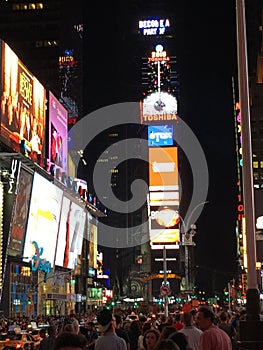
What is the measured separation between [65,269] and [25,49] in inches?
1997

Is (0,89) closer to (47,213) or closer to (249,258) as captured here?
(47,213)

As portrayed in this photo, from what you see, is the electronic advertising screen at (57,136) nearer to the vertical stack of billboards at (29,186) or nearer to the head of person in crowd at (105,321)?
the vertical stack of billboards at (29,186)

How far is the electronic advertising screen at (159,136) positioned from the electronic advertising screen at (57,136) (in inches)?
2736

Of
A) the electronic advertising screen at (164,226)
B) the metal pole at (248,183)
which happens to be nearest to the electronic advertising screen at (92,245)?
the electronic advertising screen at (164,226)

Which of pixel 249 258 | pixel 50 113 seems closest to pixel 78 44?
pixel 50 113

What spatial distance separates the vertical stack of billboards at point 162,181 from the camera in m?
129

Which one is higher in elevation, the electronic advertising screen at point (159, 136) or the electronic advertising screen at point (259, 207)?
the electronic advertising screen at point (159, 136)

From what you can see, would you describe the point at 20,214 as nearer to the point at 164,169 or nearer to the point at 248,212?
the point at 248,212

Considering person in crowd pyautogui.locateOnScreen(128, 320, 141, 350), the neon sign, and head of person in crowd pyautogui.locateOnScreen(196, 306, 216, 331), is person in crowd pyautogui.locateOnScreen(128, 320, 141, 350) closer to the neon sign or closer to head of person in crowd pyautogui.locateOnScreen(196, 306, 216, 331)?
head of person in crowd pyautogui.locateOnScreen(196, 306, 216, 331)

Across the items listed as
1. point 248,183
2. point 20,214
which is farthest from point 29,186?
point 248,183

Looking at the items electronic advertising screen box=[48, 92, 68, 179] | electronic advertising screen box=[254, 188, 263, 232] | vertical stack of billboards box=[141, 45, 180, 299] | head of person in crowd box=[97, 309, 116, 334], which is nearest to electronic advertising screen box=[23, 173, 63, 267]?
electronic advertising screen box=[48, 92, 68, 179]

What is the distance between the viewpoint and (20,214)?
6203cm

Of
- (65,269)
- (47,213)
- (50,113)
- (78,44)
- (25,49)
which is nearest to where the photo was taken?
(47,213)

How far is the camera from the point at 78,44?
140250mm
